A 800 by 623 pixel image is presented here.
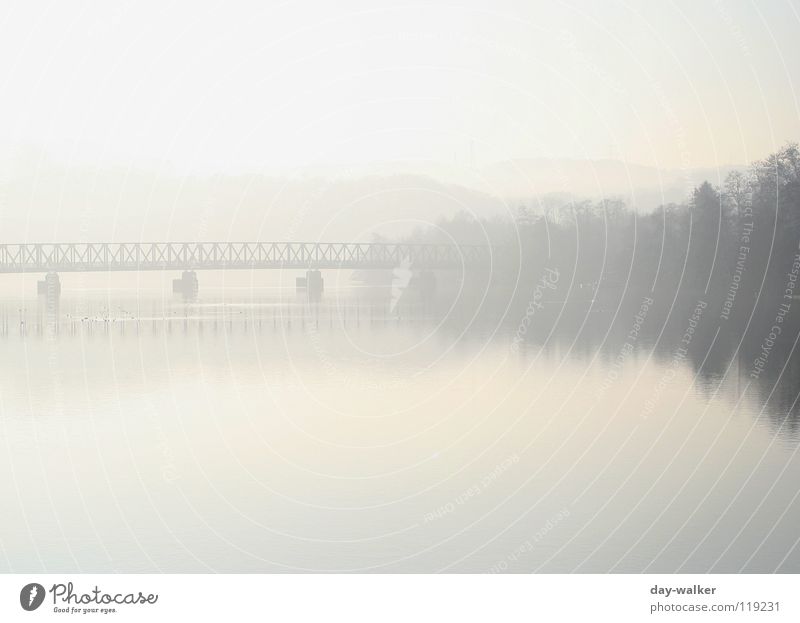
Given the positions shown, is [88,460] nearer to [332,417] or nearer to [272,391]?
[332,417]

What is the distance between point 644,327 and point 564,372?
3391 cm

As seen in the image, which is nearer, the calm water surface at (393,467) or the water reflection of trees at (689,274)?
the calm water surface at (393,467)

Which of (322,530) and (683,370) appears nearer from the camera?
(322,530)

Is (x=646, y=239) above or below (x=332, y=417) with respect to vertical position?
above

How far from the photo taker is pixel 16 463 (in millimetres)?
33406

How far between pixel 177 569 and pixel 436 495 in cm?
857

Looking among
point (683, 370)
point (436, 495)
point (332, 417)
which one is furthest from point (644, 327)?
point (436, 495)

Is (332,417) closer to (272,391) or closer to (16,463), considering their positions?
(272,391)

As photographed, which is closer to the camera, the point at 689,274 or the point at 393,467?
the point at 393,467

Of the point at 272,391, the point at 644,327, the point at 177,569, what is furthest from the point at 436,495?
the point at 644,327

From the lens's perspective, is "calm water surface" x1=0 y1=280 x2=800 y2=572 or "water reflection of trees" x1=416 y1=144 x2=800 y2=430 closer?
"calm water surface" x1=0 y1=280 x2=800 y2=572

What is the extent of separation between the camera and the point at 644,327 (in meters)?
89.0
